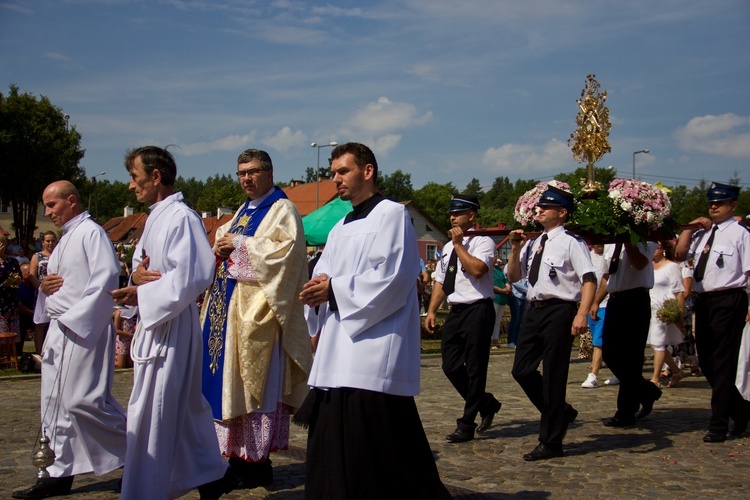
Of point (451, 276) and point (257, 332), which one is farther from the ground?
point (451, 276)

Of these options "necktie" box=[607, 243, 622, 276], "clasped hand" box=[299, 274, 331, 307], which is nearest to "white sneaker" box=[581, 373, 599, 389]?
"necktie" box=[607, 243, 622, 276]

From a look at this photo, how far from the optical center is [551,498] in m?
5.66

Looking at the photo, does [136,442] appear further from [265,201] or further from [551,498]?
[551,498]

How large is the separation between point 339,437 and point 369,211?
126 centimetres

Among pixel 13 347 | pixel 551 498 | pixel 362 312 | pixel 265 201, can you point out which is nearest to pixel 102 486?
pixel 265 201

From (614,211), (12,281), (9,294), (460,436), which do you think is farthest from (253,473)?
(9,294)

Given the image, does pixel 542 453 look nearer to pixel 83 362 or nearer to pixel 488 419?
pixel 488 419

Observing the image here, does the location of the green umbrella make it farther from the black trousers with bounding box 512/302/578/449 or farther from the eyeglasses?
the eyeglasses

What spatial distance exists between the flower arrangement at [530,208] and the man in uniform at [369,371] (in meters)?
3.48

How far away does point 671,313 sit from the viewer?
451 inches

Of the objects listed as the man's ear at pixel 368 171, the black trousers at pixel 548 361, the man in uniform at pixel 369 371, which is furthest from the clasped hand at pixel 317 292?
the black trousers at pixel 548 361

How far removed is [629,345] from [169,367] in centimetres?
510

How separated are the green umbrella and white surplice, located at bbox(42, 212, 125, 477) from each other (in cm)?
941

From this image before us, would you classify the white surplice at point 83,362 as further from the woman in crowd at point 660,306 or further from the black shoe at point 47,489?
the woman in crowd at point 660,306
